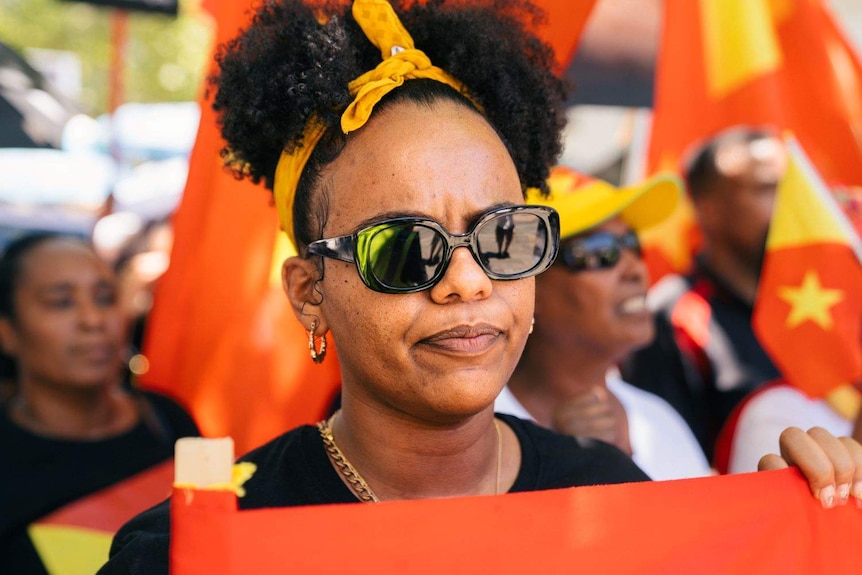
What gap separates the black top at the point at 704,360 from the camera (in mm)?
3568

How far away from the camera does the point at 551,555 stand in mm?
1361

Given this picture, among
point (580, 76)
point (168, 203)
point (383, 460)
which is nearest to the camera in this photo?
point (383, 460)

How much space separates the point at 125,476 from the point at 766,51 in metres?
2.83

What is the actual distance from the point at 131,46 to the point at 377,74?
41.2ft

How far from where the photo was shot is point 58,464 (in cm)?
296

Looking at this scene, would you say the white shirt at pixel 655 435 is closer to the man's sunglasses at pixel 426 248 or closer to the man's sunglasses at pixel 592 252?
the man's sunglasses at pixel 592 252

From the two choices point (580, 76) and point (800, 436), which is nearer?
A: point (800, 436)

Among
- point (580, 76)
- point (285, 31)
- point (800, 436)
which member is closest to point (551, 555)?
point (800, 436)

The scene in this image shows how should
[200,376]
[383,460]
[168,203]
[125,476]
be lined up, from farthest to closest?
1. [168,203]
2. [200,376]
3. [125,476]
4. [383,460]

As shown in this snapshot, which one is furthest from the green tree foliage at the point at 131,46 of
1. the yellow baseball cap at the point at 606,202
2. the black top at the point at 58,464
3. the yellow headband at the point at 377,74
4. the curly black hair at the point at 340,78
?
the yellow headband at the point at 377,74

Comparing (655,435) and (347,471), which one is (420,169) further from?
(655,435)

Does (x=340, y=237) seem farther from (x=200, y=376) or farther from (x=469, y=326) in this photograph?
(x=200, y=376)

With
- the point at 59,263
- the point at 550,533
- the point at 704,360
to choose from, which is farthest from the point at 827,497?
the point at 59,263

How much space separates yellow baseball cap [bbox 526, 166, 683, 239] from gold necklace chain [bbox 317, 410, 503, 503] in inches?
46.8
